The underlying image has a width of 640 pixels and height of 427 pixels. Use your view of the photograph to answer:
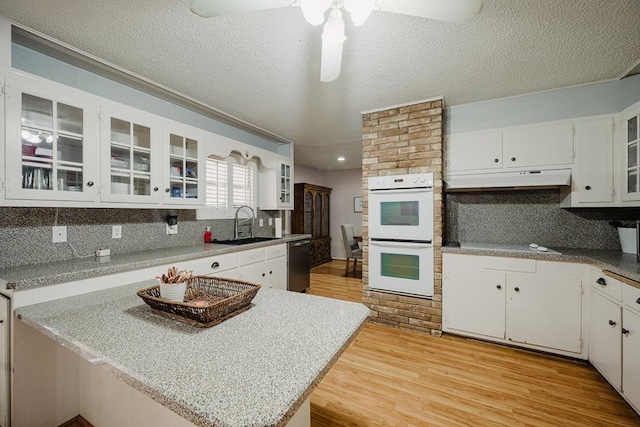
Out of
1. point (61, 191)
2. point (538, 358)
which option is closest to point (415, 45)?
point (61, 191)

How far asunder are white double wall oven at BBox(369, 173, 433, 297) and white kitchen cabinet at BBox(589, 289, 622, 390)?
3.88ft

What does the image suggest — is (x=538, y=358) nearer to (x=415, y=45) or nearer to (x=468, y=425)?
(x=468, y=425)

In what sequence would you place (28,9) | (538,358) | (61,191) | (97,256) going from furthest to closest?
1. (538,358)
2. (97,256)
3. (61,191)
4. (28,9)

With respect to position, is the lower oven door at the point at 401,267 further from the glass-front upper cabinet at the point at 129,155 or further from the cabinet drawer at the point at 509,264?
the glass-front upper cabinet at the point at 129,155

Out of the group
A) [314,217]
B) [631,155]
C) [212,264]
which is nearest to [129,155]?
[212,264]

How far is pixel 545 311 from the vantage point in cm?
226

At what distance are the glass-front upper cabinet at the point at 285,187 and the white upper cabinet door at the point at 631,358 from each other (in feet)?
11.4

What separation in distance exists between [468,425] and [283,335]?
1472mm

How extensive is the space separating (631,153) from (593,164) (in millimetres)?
229

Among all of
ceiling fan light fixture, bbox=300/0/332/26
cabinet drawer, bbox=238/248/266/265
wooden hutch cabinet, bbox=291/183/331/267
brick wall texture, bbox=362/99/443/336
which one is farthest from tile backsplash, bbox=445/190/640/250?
wooden hutch cabinet, bbox=291/183/331/267

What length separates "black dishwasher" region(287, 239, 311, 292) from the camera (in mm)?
3615

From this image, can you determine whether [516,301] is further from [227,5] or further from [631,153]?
[227,5]

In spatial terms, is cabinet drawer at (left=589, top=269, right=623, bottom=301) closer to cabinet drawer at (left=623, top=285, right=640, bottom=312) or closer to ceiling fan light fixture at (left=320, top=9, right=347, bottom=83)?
cabinet drawer at (left=623, top=285, right=640, bottom=312)

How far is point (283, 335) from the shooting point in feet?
2.85
